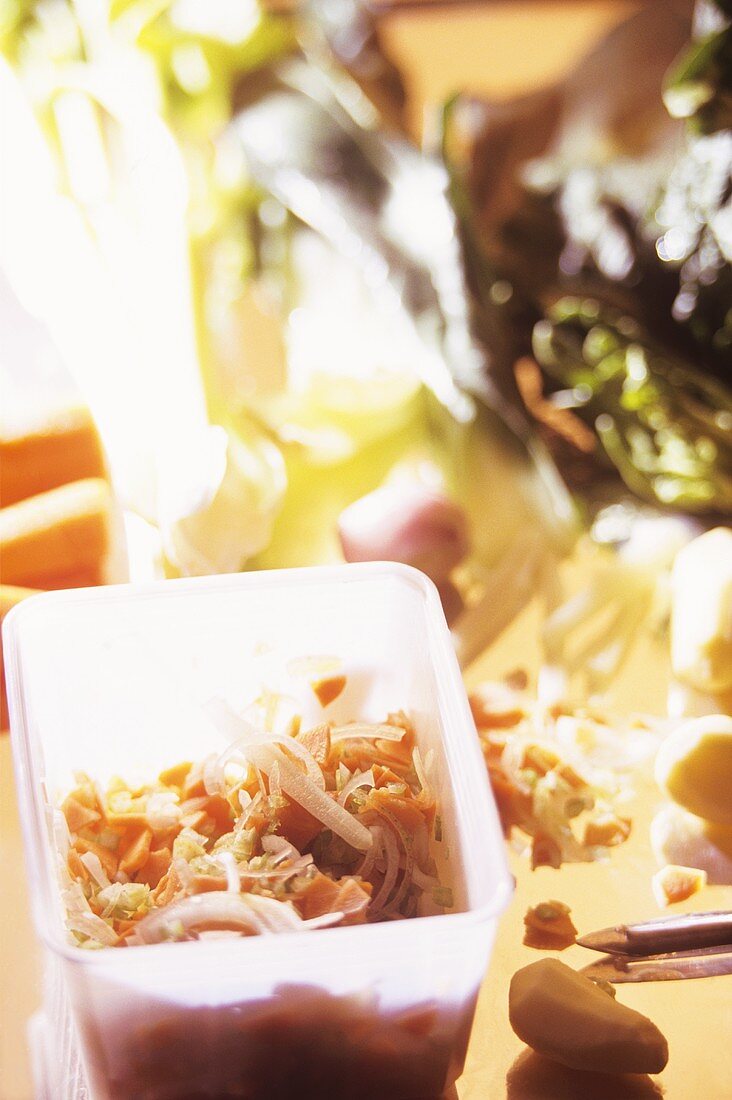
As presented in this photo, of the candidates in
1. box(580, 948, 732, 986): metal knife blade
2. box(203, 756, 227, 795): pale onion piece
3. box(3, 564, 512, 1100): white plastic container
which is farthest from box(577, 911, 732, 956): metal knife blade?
box(203, 756, 227, 795): pale onion piece

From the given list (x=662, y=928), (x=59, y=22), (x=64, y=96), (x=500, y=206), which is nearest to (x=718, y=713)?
(x=662, y=928)

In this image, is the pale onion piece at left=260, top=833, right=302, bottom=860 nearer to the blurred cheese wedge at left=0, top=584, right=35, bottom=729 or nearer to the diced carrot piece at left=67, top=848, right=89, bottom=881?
the diced carrot piece at left=67, top=848, right=89, bottom=881

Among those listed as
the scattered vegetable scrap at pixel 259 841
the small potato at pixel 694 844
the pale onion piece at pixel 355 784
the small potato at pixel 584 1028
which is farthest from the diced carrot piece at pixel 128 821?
the small potato at pixel 694 844

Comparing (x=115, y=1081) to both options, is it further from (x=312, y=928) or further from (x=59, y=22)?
(x=59, y=22)

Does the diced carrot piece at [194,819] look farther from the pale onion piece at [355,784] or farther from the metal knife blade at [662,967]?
the metal knife blade at [662,967]

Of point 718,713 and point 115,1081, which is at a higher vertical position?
point 115,1081
